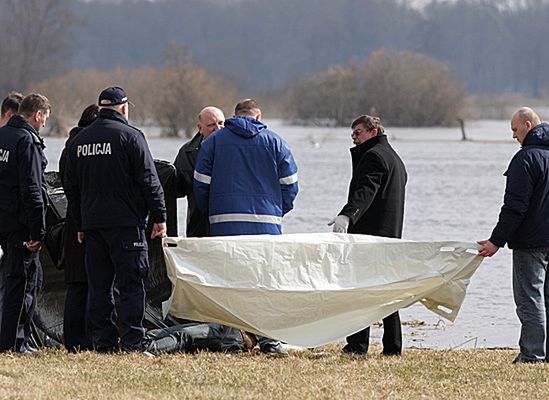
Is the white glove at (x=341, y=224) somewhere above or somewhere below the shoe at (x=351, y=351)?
above

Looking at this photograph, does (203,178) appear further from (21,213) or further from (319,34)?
(319,34)

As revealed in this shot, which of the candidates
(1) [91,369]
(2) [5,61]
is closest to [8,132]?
(1) [91,369]

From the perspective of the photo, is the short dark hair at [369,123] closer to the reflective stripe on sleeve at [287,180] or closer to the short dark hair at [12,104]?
the reflective stripe on sleeve at [287,180]

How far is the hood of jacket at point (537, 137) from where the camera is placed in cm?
821

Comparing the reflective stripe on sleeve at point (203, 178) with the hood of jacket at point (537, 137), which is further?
the reflective stripe on sleeve at point (203, 178)

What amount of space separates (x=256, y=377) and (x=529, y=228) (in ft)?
7.83

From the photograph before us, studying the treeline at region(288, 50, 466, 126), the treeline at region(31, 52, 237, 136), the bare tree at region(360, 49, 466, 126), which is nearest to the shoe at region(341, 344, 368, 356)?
the treeline at region(31, 52, 237, 136)

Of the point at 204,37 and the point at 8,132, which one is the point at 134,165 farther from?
the point at 204,37

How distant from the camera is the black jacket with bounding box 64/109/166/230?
789cm

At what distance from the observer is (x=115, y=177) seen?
25.9 ft

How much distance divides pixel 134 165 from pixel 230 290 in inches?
46.8

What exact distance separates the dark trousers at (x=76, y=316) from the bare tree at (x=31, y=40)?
318 feet

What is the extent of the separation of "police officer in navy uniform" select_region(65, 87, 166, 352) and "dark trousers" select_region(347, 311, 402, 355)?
169cm

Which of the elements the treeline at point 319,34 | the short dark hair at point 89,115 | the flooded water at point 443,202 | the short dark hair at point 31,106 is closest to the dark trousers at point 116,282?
the short dark hair at point 89,115
